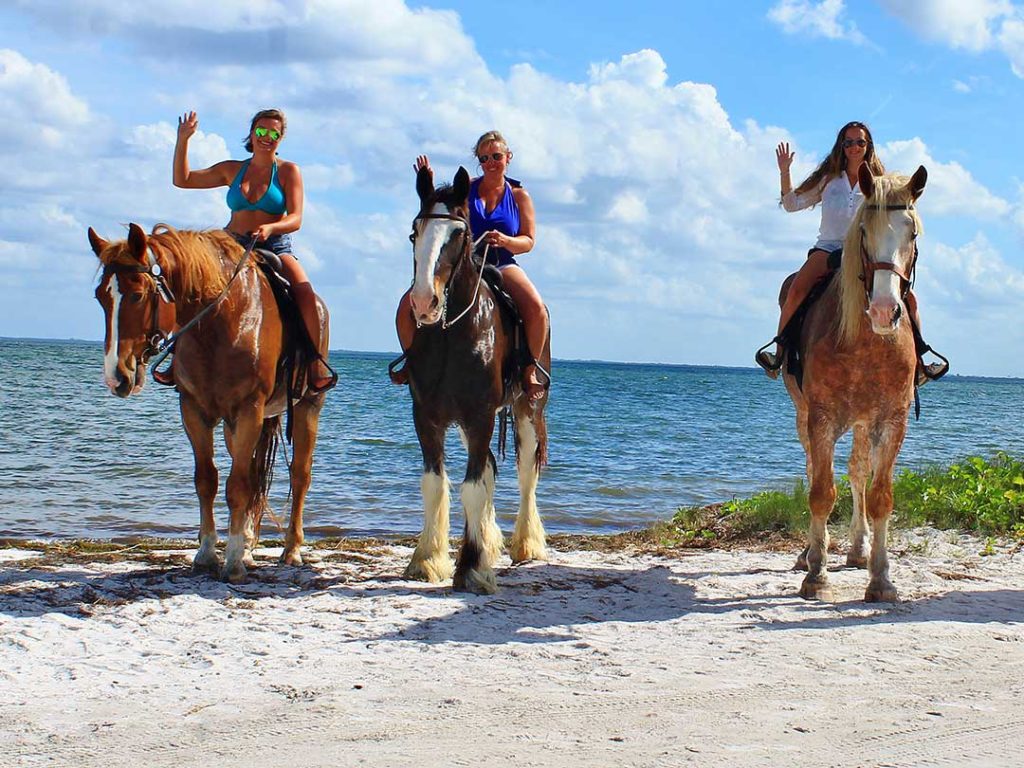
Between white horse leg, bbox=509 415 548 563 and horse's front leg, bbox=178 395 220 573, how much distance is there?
7.68 ft

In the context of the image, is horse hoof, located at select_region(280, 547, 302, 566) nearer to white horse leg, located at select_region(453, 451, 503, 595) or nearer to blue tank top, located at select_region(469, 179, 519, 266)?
white horse leg, located at select_region(453, 451, 503, 595)

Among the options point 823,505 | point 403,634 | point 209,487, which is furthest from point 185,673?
point 823,505

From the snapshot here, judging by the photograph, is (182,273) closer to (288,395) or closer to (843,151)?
(288,395)

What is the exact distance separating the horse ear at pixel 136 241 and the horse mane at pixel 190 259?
45 millimetres

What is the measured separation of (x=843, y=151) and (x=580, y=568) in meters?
3.62

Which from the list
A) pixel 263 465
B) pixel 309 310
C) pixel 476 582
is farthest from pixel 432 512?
pixel 309 310

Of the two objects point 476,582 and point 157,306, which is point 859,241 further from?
point 157,306

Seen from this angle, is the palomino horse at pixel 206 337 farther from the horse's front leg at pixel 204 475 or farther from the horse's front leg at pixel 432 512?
the horse's front leg at pixel 432 512

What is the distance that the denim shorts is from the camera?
7.43 meters

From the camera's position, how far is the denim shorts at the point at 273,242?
7425mm

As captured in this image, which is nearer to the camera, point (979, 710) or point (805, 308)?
point (979, 710)

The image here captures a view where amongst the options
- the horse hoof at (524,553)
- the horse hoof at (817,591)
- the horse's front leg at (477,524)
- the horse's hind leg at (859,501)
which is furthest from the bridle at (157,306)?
the horse's hind leg at (859,501)

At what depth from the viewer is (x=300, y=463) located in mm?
8086

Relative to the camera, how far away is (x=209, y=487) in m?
7.06
